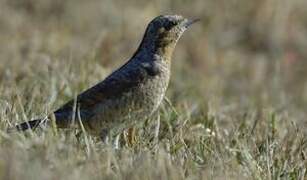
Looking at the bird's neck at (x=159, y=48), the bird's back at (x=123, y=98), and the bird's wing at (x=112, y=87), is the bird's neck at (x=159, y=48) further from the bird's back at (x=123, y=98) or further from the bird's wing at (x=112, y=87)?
the bird's wing at (x=112, y=87)

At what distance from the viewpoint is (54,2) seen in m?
13.6

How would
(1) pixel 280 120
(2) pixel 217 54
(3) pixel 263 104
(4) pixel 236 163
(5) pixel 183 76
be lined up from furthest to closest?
(2) pixel 217 54, (5) pixel 183 76, (3) pixel 263 104, (1) pixel 280 120, (4) pixel 236 163

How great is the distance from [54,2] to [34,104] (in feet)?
20.0

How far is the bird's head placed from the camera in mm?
7219

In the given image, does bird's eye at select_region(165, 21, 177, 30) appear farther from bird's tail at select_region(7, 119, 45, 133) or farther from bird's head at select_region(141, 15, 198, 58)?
bird's tail at select_region(7, 119, 45, 133)

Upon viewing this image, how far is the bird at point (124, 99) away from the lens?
6844mm

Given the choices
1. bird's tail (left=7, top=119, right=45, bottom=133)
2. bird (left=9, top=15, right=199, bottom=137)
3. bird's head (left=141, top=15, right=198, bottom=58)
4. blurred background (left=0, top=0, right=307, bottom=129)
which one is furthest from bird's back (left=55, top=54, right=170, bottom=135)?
blurred background (left=0, top=0, right=307, bottom=129)

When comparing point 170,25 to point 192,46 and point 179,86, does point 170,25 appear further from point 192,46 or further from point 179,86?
point 192,46

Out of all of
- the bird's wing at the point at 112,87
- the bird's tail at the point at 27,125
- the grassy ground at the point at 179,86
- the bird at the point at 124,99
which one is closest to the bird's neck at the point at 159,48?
the bird at the point at 124,99

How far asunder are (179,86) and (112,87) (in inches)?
142

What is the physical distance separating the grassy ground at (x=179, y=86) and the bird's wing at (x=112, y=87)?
12.5 inches

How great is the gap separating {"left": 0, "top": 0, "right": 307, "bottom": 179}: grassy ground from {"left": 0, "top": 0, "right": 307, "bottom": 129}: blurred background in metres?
0.01

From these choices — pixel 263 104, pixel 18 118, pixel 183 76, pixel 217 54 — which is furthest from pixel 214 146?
pixel 217 54

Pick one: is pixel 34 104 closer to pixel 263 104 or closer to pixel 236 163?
pixel 236 163
